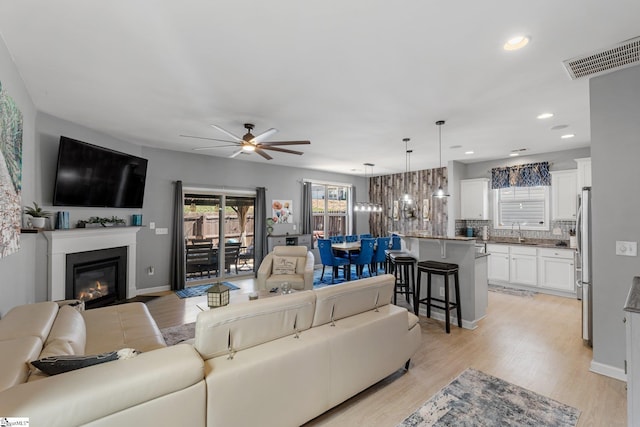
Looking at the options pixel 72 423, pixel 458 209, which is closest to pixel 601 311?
pixel 72 423

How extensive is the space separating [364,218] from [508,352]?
21.2 ft

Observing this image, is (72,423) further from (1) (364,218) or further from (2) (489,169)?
(1) (364,218)

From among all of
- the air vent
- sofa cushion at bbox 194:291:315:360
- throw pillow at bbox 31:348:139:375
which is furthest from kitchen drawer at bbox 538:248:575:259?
throw pillow at bbox 31:348:139:375

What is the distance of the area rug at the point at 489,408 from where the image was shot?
2031 mm

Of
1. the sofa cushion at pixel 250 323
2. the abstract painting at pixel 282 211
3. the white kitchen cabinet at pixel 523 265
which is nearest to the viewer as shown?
the sofa cushion at pixel 250 323

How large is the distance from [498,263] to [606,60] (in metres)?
4.49

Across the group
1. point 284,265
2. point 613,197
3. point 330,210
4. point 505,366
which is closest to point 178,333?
point 284,265

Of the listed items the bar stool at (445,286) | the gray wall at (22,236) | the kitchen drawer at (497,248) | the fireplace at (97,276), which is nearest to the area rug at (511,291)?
the kitchen drawer at (497,248)

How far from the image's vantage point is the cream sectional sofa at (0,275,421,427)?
1190mm

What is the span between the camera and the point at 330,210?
8.76 m

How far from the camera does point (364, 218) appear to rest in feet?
30.8

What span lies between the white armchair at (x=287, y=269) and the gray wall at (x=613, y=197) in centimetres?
349

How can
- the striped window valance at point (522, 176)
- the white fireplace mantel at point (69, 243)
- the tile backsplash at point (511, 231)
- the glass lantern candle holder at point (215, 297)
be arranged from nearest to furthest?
1. the glass lantern candle holder at point (215, 297)
2. the white fireplace mantel at point (69, 243)
3. the tile backsplash at point (511, 231)
4. the striped window valance at point (522, 176)

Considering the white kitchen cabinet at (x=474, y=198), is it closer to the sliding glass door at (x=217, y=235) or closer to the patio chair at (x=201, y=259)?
the sliding glass door at (x=217, y=235)
